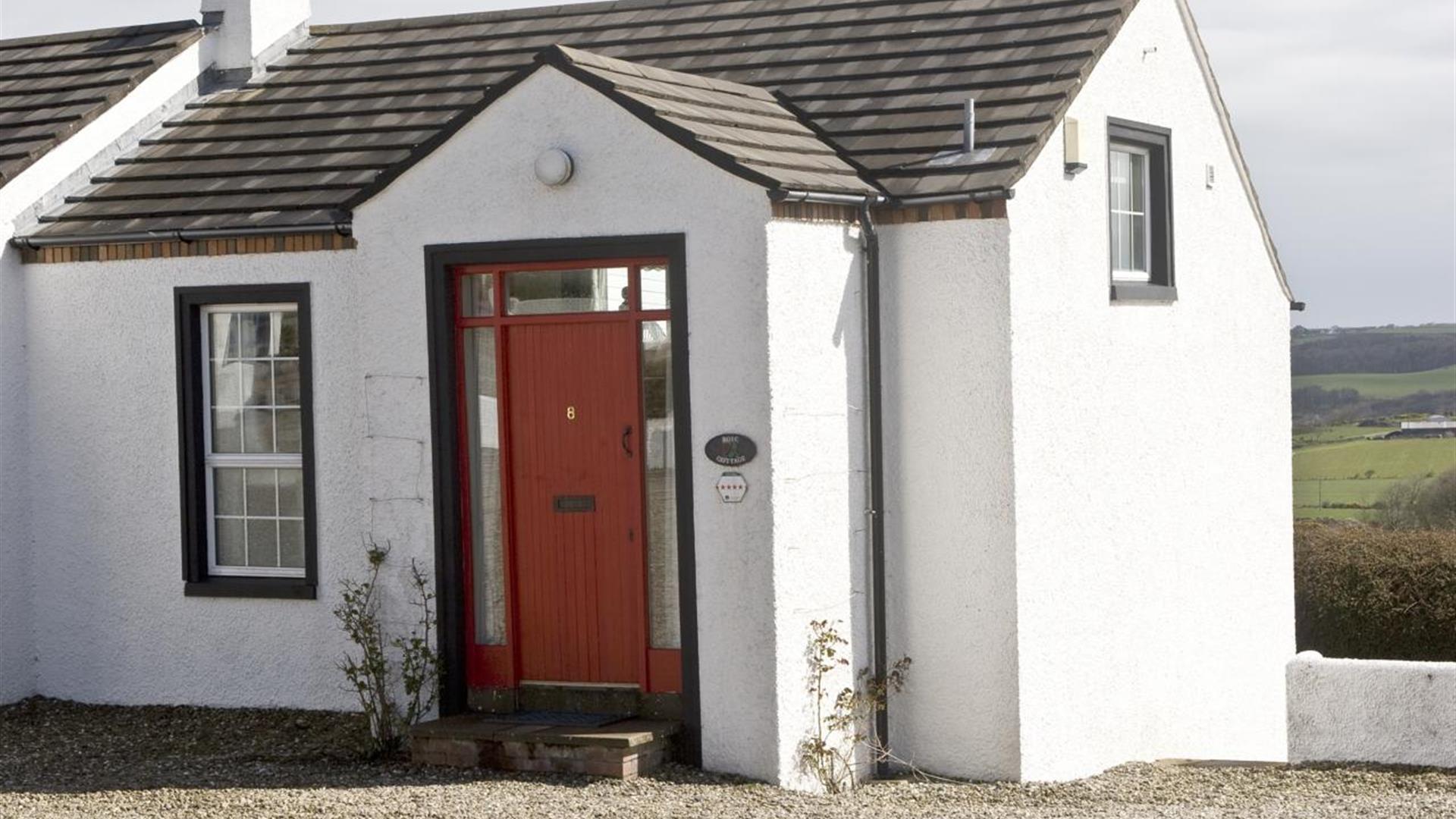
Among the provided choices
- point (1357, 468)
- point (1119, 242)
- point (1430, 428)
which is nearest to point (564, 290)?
point (1119, 242)

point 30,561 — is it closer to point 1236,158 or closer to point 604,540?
point 604,540

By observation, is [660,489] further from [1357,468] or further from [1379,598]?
[1357,468]

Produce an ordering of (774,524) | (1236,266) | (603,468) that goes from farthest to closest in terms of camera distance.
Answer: (1236,266) < (603,468) < (774,524)

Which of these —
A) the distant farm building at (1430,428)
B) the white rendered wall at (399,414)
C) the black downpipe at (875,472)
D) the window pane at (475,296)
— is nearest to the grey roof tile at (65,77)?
the white rendered wall at (399,414)

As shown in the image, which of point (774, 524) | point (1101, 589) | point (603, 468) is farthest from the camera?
point (1101, 589)

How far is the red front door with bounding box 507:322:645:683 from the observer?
997 cm

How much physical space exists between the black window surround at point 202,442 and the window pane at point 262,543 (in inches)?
6.7

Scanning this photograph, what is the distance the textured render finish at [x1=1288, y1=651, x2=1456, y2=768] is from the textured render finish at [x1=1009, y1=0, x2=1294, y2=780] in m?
1.12

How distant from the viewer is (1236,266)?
45.2 ft

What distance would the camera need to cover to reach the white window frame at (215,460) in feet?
38.5

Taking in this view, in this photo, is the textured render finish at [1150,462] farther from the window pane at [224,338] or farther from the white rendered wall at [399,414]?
the window pane at [224,338]

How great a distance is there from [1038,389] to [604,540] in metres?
2.63

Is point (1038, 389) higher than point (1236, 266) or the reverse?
the reverse

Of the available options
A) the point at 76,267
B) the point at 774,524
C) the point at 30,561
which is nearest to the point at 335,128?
the point at 76,267
